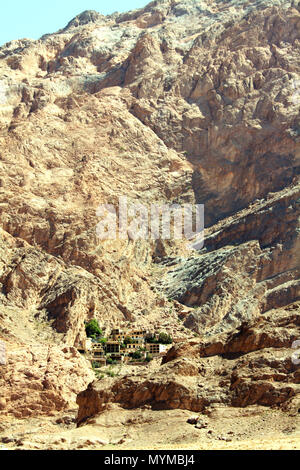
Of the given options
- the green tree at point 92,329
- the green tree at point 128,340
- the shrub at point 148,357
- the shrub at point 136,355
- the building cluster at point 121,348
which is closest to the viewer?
the shrub at point 148,357

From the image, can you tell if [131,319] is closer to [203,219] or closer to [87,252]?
→ [87,252]

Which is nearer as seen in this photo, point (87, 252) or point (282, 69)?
point (87, 252)

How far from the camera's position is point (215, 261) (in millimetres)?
111750

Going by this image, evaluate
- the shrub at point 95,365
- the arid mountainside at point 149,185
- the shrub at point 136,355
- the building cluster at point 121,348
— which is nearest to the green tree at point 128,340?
the building cluster at point 121,348

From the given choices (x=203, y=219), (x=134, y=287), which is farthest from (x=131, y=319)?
(x=203, y=219)

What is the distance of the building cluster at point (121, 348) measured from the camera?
96062mm

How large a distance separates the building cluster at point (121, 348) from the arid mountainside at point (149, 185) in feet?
7.92

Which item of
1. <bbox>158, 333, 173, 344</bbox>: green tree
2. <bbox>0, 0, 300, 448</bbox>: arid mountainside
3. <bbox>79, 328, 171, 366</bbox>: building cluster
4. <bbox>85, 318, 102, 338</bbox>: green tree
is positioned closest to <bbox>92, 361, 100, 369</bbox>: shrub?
<bbox>79, 328, 171, 366</bbox>: building cluster

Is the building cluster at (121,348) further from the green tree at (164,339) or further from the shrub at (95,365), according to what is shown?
the green tree at (164,339)

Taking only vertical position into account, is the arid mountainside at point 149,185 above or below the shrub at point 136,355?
above

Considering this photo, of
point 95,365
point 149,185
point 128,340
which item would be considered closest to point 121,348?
point 128,340

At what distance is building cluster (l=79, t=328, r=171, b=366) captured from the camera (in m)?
96.1
